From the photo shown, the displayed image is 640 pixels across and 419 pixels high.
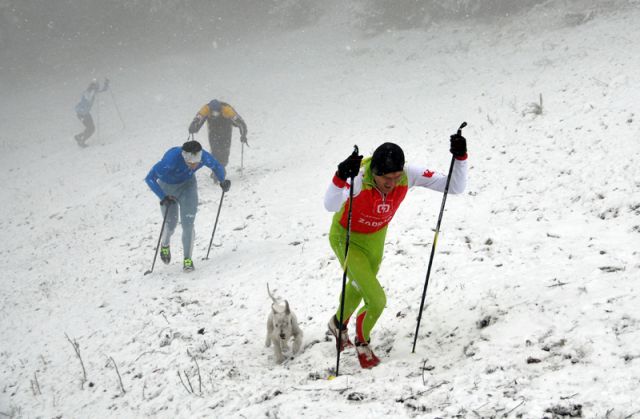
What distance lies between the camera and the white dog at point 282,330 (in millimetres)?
5590

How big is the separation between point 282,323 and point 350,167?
97.4 inches

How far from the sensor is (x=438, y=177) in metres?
5.04

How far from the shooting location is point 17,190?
61.4 ft

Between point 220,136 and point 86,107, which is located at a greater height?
point 86,107

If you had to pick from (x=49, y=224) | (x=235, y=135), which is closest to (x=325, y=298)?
(x=49, y=224)

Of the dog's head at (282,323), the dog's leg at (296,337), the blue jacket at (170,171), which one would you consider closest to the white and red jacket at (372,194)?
the dog's head at (282,323)

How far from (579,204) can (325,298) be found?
4730mm

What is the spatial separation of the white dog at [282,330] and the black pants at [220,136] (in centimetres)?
956

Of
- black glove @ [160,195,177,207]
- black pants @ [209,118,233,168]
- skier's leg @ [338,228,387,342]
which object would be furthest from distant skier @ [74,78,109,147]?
skier's leg @ [338,228,387,342]

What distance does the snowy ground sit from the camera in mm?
4195

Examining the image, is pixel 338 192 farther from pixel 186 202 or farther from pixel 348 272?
pixel 186 202

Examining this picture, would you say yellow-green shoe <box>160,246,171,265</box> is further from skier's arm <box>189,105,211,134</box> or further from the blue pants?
skier's arm <box>189,105,211,134</box>

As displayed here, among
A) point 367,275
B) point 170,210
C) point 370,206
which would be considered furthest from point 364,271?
point 170,210

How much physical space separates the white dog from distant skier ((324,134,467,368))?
785 mm
